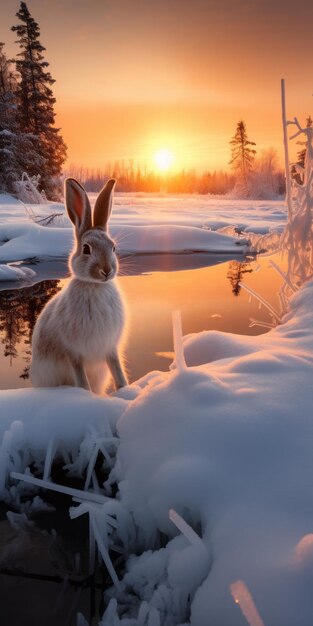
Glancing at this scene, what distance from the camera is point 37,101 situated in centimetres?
2725

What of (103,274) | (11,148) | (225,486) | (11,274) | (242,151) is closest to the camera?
(225,486)

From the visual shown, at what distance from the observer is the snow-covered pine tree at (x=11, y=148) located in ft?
77.8

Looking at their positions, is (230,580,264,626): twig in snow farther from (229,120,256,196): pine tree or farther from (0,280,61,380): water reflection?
(229,120,256,196): pine tree

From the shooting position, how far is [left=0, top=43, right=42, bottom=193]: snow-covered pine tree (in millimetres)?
23703

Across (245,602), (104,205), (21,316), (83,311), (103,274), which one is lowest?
(21,316)

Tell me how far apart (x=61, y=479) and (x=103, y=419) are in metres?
0.27

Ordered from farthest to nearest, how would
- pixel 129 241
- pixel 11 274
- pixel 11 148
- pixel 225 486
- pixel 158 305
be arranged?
pixel 11 148
pixel 129 241
pixel 11 274
pixel 158 305
pixel 225 486

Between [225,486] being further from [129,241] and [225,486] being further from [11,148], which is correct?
[11,148]

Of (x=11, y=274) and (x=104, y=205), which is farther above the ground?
(x=104, y=205)

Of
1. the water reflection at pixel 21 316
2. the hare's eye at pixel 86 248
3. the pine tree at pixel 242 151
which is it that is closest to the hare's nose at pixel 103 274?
the hare's eye at pixel 86 248

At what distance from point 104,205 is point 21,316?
3.35 metres

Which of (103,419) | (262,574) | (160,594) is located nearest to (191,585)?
(160,594)

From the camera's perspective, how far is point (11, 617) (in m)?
1.26

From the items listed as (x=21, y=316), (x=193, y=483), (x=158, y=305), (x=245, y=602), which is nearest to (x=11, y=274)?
(x=21, y=316)
